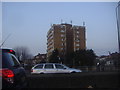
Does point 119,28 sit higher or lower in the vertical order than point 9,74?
higher

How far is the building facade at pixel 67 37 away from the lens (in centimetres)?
11106

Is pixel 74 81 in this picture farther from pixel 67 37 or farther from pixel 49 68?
pixel 67 37

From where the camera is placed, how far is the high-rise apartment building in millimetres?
111062

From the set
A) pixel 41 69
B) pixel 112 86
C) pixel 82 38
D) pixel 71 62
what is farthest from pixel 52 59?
pixel 112 86

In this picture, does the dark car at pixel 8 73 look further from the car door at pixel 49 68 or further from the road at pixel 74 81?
the car door at pixel 49 68

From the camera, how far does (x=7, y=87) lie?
4.61m

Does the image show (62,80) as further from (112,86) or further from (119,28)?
(119,28)

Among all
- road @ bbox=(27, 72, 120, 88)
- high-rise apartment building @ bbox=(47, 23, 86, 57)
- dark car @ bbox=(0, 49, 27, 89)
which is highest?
high-rise apartment building @ bbox=(47, 23, 86, 57)

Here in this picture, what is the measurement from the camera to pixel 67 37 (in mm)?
114562

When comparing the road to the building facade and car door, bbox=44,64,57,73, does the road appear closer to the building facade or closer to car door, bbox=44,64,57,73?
car door, bbox=44,64,57,73

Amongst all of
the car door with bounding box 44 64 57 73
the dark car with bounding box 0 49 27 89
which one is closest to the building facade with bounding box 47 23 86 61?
the car door with bounding box 44 64 57 73

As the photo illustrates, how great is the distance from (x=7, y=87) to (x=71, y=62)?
270 feet

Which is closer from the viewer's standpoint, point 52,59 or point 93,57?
point 93,57

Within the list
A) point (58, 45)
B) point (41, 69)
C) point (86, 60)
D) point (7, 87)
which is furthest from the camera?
point (58, 45)
